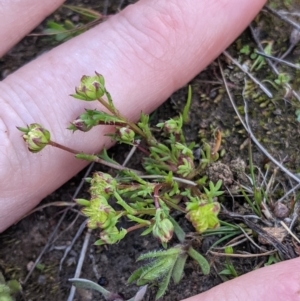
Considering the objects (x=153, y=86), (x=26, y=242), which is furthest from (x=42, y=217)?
(x=153, y=86)

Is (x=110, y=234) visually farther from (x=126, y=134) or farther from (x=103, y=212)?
(x=126, y=134)

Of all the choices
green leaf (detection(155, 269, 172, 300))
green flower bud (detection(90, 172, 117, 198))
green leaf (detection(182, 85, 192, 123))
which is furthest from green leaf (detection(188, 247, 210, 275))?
green leaf (detection(182, 85, 192, 123))

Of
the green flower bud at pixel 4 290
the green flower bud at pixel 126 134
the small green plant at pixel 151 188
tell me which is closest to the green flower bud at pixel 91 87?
the small green plant at pixel 151 188

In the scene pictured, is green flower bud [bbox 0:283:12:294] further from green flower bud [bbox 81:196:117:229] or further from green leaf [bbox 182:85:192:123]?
green leaf [bbox 182:85:192:123]

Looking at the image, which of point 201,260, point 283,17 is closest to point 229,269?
point 201,260

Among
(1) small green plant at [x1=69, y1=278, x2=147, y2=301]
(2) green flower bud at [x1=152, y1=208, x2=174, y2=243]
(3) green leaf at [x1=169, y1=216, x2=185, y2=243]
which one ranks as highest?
(2) green flower bud at [x1=152, y1=208, x2=174, y2=243]

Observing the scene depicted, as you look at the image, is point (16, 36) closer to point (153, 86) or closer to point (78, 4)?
point (78, 4)
